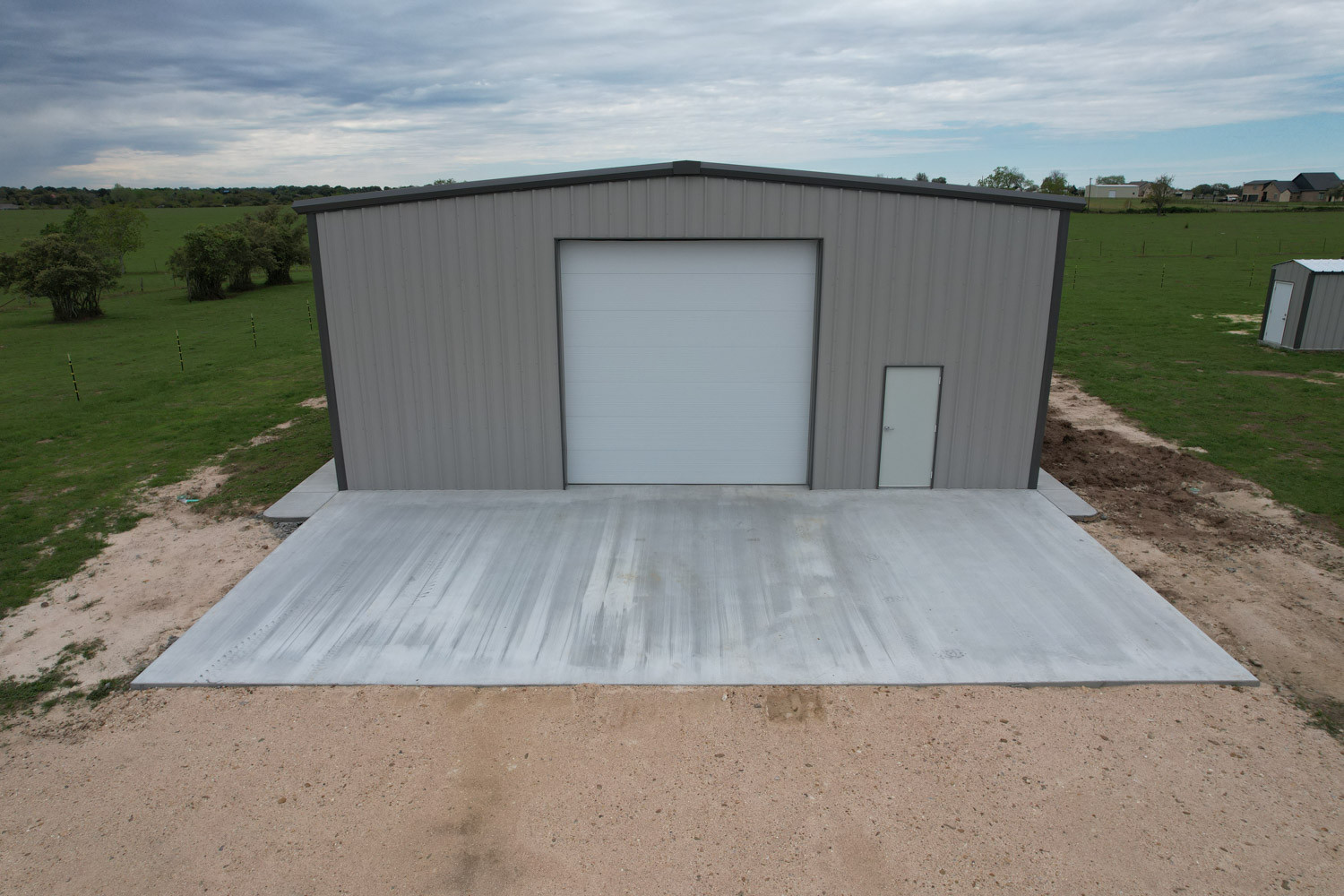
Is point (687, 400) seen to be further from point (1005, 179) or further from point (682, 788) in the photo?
point (1005, 179)

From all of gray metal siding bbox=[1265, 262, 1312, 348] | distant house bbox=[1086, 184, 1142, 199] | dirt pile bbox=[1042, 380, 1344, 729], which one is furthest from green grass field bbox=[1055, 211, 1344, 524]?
distant house bbox=[1086, 184, 1142, 199]

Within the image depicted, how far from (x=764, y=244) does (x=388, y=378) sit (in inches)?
196

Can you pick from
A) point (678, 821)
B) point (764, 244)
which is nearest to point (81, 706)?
point (678, 821)

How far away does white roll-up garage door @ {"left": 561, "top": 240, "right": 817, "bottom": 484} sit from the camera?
9875 millimetres

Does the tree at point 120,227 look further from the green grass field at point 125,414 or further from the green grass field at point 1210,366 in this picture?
the green grass field at point 1210,366

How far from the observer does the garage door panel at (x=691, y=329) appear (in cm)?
1003

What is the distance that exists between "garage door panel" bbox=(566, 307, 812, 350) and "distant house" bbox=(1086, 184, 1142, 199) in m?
99.6

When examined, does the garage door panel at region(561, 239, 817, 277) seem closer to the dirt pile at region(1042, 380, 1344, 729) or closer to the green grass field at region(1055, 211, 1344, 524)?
the dirt pile at region(1042, 380, 1344, 729)

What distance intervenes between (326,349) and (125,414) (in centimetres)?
755

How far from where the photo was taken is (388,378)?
10.0 m

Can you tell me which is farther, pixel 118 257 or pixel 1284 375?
pixel 118 257

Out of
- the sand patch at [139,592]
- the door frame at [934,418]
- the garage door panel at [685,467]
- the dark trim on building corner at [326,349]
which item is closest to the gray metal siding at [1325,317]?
the door frame at [934,418]

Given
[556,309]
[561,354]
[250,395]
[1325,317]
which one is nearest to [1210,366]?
[1325,317]

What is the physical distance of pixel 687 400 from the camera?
10273 millimetres
